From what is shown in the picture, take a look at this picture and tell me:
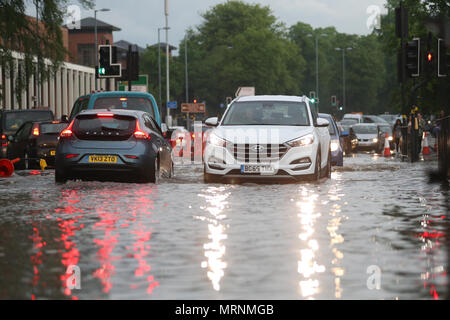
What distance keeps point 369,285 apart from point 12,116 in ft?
101

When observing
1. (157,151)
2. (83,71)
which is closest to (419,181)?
(157,151)

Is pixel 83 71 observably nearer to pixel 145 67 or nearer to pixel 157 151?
pixel 145 67

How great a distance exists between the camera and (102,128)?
19484 millimetres

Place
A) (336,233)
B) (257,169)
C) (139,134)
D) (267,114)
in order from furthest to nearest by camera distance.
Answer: (267,114)
(139,134)
(257,169)
(336,233)

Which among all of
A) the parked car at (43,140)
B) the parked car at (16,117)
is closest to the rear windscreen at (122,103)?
the parked car at (43,140)

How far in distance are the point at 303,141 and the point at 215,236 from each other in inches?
345

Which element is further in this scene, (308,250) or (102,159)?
(102,159)

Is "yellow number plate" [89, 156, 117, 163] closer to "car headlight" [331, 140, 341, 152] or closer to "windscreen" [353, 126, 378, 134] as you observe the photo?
"car headlight" [331, 140, 341, 152]

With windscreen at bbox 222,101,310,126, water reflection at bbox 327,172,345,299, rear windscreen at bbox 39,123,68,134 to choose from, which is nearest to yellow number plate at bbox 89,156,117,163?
windscreen at bbox 222,101,310,126

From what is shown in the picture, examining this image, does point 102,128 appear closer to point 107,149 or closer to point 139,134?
point 107,149

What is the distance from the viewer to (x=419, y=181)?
70.3ft

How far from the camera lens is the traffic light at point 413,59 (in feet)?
112

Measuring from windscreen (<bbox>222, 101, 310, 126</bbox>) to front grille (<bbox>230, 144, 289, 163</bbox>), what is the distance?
1239mm

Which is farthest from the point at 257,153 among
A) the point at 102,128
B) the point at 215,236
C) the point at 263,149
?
the point at 215,236
